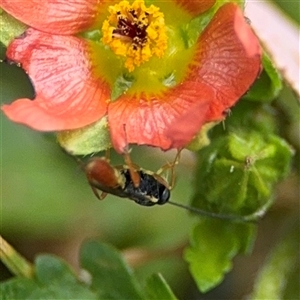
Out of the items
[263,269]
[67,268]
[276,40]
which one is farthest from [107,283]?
[276,40]

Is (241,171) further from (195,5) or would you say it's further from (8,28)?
(8,28)

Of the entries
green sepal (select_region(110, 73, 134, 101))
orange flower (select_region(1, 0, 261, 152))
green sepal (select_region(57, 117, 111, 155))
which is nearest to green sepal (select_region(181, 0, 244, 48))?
orange flower (select_region(1, 0, 261, 152))

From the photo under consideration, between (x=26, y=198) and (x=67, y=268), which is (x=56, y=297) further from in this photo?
(x=26, y=198)

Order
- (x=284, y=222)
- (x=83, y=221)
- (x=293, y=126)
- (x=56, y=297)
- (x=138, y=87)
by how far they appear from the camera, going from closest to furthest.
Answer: (x=138, y=87)
(x=56, y=297)
(x=293, y=126)
(x=284, y=222)
(x=83, y=221)

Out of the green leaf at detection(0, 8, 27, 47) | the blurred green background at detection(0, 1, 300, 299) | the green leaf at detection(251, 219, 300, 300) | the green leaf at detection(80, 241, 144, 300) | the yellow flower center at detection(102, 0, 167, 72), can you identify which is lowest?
the blurred green background at detection(0, 1, 300, 299)

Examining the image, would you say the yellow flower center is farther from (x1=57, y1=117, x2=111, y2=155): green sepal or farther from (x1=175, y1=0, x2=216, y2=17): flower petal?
(x1=57, y1=117, x2=111, y2=155): green sepal

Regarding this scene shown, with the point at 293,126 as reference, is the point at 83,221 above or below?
below

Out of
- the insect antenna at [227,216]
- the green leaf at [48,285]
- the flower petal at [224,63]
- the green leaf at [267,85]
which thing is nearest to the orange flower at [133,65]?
the flower petal at [224,63]
